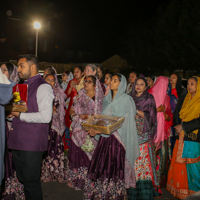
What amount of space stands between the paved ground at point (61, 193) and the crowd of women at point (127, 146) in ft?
0.42

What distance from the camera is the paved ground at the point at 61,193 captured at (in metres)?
4.49

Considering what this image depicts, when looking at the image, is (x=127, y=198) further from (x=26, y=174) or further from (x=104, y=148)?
(x=26, y=174)

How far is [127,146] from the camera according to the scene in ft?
13.5

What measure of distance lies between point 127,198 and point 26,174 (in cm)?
183

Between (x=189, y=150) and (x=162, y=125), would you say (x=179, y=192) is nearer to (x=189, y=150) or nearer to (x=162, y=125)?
(x=189, y=150)

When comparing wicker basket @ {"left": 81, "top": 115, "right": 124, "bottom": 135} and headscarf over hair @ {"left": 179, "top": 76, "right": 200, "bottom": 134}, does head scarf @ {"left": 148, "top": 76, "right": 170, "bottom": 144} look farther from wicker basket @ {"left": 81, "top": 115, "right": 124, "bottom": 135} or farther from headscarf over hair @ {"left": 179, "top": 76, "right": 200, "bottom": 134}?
wicker basket @ {"left": 81, "top": 115, "right": 124, "bottom": 135}

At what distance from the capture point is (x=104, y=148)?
4.17 m

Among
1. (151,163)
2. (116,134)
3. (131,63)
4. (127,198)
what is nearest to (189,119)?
(151,163)

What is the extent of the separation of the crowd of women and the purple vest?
35.4 inches

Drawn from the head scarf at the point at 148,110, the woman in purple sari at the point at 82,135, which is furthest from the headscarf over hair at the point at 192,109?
the woman in purple sari at the point at 82,135

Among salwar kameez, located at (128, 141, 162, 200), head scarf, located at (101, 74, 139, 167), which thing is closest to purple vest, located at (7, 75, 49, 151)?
head scarf, located at (101, 74, 139, 167)

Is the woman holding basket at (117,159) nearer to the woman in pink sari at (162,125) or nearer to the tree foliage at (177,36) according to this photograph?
the woman in pink sari at (162,125)

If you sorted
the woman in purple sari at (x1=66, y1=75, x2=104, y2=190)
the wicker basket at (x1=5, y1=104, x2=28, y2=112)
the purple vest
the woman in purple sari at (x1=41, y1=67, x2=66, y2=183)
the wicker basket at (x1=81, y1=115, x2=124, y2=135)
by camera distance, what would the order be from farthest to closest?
the woman in purple sari at (x1=41, y1=67, x2=66, y2=183) → the woman in purple sari at (x1=66, y1=75, x2=104, y2=190) → the wicker basket at (x1=81, y1=115, x2=124, y2=135) → the purple vest → the wicker basket at (x1=5, y1=104, x2=28, y2=112)

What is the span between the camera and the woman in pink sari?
5.06 meters
